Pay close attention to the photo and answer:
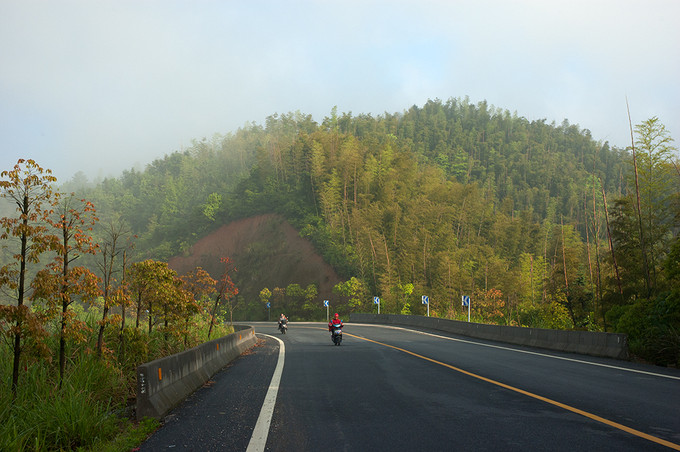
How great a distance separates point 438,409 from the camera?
26.7 ft

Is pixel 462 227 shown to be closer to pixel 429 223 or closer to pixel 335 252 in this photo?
pixel 429 223

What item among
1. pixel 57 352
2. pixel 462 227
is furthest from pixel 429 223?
pixel 57 352

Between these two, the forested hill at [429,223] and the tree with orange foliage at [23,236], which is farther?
the forested hill at [429,223]

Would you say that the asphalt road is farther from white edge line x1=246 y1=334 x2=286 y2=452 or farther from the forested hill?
the forested hill

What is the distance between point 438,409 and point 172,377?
14.4 feet

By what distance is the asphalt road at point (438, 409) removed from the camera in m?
6.25

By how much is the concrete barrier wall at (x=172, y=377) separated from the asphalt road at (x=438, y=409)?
24 centimetres

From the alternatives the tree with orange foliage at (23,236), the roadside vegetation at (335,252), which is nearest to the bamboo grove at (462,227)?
the roadside vegetation at (335,252)

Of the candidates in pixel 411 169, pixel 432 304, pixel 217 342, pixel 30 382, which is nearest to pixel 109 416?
pixel 30 382

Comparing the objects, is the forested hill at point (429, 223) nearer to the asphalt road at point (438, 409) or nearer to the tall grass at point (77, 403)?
the asphalt road at point (438, 409)

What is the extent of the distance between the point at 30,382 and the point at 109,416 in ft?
6.45

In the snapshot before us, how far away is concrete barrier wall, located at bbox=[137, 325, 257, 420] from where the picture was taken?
7.73m

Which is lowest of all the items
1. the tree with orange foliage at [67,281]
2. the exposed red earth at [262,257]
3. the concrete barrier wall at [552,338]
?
the concrete barrier wall at [552,338]

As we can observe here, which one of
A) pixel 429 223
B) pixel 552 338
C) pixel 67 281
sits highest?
pixel 429 223
